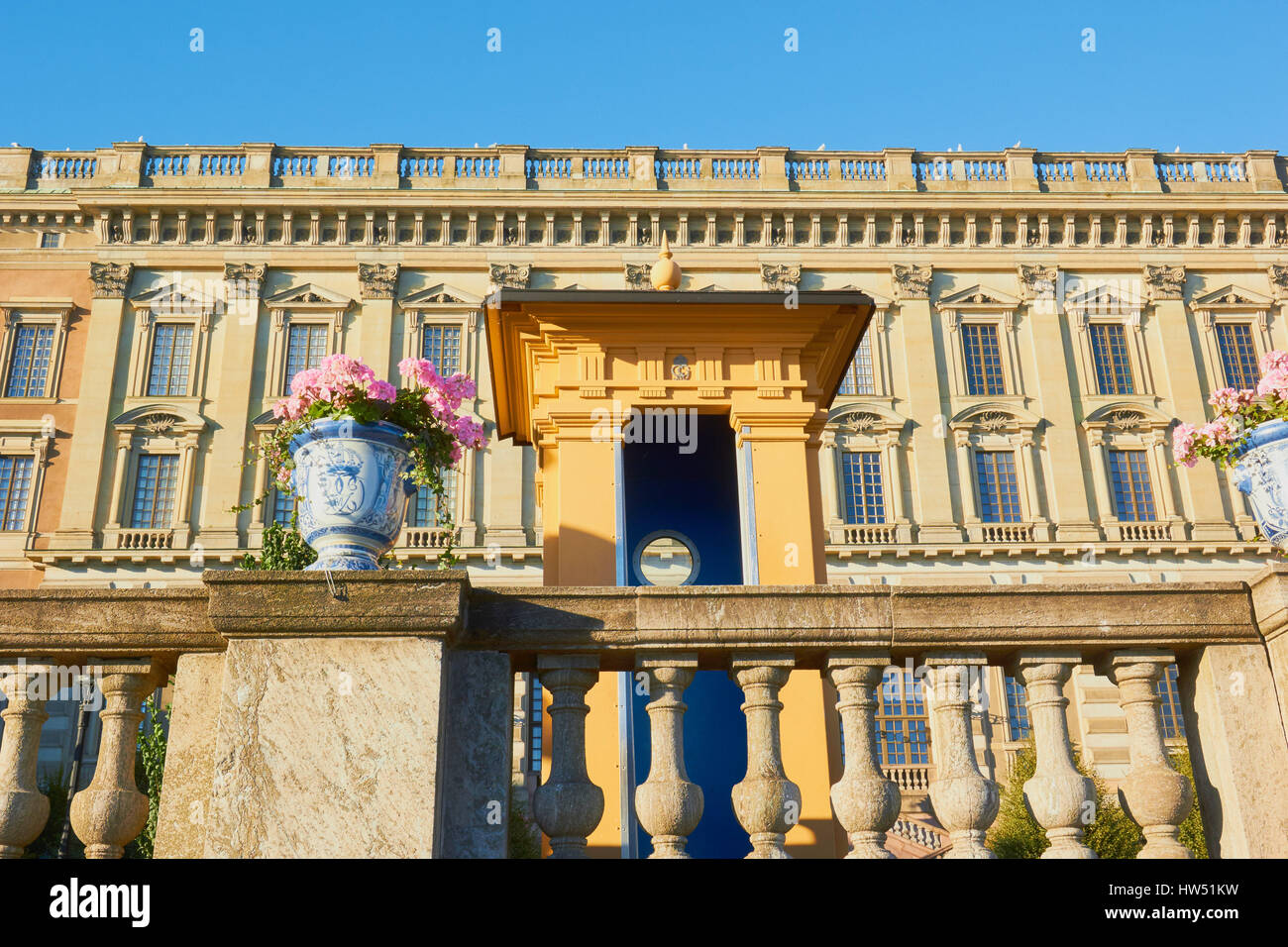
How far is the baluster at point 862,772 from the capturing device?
14.5ft

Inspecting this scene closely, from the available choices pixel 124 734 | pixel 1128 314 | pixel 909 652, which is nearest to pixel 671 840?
pixel 909 652

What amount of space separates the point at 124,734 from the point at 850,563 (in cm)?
3074

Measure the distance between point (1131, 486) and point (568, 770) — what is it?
35607mm

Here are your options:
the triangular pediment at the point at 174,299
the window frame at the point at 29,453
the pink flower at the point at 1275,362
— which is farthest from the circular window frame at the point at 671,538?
the triangular pediment at the point at 174,299

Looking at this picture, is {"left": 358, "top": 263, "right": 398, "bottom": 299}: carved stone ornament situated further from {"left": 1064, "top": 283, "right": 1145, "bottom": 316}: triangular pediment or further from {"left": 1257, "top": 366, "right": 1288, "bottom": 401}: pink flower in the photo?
{"left": 1257, "top": 366, "right": 1288, "bottom": 401}: pink flower

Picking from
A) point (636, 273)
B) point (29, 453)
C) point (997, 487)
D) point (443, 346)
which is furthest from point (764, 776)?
point (29, 453)

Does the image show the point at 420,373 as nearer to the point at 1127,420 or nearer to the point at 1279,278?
the point at 1127,420

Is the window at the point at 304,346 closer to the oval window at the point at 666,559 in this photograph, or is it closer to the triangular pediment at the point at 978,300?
the triangular pediment at the point at 978,300

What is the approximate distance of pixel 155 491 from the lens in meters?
35.0

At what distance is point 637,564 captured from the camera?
10.2m

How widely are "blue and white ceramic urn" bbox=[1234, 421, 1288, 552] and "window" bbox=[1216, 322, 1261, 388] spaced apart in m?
35.5

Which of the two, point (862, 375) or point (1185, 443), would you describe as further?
point (862, 375)

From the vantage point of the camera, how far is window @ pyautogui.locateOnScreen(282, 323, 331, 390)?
36.8m

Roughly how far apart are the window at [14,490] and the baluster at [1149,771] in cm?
3633
